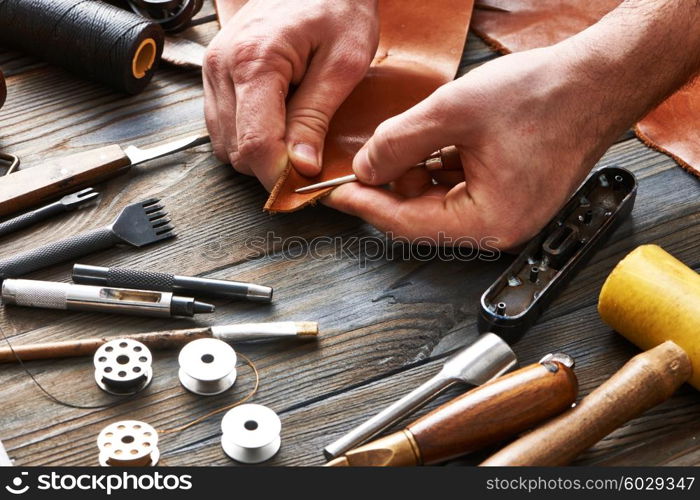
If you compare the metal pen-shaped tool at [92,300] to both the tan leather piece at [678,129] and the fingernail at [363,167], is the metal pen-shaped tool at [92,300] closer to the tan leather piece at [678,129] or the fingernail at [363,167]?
the fingernail at [363,167]

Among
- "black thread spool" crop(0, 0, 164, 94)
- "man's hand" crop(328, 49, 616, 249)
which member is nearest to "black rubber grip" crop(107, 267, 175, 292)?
"man's hand" crop(328, 49, 616, 249)

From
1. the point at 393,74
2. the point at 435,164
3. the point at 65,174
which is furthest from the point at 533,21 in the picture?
the point at 65,174

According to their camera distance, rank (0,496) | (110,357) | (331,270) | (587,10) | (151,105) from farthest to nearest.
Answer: (587,10)
(151,105)
(331,270)
(110,357)
(0,496)

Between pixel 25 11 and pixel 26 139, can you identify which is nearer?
pixel 26 139

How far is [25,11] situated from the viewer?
173 cm

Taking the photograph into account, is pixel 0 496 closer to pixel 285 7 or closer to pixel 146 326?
pixel 146 326

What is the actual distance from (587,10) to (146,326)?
115 cm

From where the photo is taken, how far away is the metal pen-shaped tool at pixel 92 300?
1280mm

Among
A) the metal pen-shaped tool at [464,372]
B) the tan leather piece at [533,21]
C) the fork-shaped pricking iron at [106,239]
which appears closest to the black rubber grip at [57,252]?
the fork-shaped pricking iron at [106,239]

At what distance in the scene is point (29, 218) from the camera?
1437mm

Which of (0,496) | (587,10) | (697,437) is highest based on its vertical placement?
(587,10)

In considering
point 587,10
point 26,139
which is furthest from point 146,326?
point 587,10

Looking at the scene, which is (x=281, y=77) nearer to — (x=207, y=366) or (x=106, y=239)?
(x=106, y=239)

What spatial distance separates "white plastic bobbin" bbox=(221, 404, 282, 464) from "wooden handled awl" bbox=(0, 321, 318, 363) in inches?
5.1
